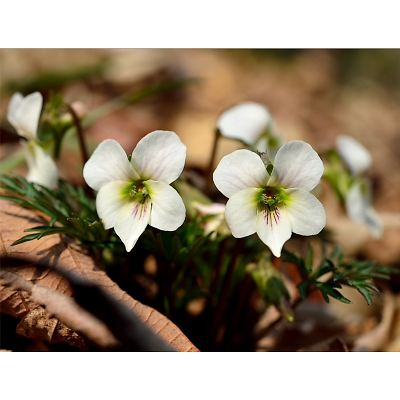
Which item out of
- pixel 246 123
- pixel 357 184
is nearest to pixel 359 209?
pixel 357 184

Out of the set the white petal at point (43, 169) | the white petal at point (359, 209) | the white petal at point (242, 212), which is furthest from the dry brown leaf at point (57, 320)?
the white petal at point (359, 209)

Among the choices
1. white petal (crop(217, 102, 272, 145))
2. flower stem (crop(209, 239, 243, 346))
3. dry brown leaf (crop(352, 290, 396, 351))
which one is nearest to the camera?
flower stem (crop(209, 239, 243, 346))

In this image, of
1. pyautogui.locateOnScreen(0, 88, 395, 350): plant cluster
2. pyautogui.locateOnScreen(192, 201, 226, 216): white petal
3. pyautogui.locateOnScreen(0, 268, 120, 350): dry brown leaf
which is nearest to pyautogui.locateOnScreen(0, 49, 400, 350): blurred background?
pyautogui.locateOnScreen(0, 88, 395, 350): plant cluster

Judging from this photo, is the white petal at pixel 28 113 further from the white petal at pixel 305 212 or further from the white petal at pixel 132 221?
the white petal at pixel 305 212

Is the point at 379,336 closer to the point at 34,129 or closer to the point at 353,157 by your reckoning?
the point at 353,157

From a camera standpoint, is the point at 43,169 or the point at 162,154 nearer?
the point at 162,154

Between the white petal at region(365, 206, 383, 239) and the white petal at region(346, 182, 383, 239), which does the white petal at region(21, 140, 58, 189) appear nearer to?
the white petal at region(346, 182, 383, 239)
